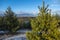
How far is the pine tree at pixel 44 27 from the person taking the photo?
3.61m

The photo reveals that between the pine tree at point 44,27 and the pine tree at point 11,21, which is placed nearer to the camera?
the pine tree at point 44,27

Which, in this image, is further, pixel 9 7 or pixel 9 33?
pixel 9 33

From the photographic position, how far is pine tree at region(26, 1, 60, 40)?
3611 mm

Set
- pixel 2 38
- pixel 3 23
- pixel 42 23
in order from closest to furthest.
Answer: pixel 42 23 → pixel 2 38 → pixel 3 23

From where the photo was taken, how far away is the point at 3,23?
9.25m

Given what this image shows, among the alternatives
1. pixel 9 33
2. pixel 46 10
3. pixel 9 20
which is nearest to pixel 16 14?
pixel 9 20

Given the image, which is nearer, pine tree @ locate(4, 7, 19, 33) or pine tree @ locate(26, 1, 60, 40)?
pine tree @ locate(26, 1, 60, 40)

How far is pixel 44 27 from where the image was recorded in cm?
367

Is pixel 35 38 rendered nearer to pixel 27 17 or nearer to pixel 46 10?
pixel 46 10

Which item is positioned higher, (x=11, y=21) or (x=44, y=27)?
(x=44, y=27)

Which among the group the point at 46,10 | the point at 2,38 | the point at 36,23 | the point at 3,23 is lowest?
the point at 2,38

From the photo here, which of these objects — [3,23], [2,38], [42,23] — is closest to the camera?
[42,23]

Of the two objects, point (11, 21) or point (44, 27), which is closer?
point (44, 27)

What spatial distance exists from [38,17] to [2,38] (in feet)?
17.2
